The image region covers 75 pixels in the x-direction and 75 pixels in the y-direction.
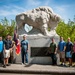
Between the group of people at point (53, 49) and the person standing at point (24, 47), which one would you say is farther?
the person standing at point (24, 47)

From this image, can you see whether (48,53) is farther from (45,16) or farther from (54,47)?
(45,16)

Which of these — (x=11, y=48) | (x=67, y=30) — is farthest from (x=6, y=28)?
(x=11, y=48)

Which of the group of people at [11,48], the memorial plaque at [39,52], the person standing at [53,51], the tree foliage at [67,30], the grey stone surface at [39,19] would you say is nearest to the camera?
the group of people at [11,48]

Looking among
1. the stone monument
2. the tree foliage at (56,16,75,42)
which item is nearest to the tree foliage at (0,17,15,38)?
the tree foliage at (56,16,75,42)

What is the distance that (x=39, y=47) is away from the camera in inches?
433

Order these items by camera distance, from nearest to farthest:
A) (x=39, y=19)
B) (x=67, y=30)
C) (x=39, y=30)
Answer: (x=39, y=19), (x=39, y=30), (x=67, y=30)

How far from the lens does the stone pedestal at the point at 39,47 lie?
10.9 meters

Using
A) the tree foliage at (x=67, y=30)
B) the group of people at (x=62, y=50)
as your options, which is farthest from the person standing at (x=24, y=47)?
the tree foliage at (x=67, y=30)

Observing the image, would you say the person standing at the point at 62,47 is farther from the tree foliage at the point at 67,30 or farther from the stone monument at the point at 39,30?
the tree foliage at the point at 67,30

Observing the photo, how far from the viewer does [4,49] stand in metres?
9.95

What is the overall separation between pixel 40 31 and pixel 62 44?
1761 millimetres

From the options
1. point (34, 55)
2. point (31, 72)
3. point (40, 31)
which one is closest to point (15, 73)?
point (31, 72)

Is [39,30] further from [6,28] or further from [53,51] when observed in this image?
[6,28]

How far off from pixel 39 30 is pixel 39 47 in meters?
1.05
